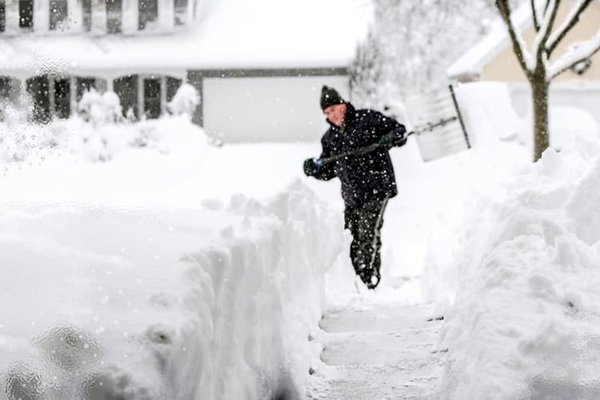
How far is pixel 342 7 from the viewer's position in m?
26.4

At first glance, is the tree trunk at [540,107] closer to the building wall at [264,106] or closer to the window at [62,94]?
the building wall at [264,106]

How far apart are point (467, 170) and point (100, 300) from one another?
1766 cm

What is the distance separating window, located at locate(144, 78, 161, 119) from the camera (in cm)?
2470

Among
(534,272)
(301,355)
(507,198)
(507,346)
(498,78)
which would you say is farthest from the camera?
(498,78)

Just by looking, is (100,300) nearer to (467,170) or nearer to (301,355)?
(301,355)

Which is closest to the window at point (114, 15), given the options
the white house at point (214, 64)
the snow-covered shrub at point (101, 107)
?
the white house at point (214, 64)

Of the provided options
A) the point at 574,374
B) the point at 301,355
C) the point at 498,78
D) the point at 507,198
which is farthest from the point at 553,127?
the point at 574,374

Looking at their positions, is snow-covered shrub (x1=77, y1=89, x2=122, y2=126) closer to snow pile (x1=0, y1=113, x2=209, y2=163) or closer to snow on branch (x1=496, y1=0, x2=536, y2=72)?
snow pile (x1=0, y1=113, x2=209, y2=163)

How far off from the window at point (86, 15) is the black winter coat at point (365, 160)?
15516 millimetres

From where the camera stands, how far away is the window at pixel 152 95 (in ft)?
81.0

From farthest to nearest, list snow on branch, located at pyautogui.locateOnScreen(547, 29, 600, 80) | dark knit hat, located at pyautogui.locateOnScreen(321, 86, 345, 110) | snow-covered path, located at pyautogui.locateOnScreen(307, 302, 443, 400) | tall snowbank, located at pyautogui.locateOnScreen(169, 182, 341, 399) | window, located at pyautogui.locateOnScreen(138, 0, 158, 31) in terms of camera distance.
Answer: window, located at pyautogui.locateOnScreen(138, 0, 158, 31) < snow on branch, located at pyautogui.locateOnScreen(547, 29, 600, 80) < dark knit hat, located at pyautogui.locateOnScreen(321, 86, 345, 110) < snow-covered path, located at pyautogui.locateOnScreen(307, 302, 443, 400) < tall snowbank, located at pyautogui.locateOnScreen(169, 182, 341, 399)

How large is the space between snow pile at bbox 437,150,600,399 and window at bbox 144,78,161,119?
18.7m

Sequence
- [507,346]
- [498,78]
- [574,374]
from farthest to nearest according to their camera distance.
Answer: [498,78], [507,346], [574,374]

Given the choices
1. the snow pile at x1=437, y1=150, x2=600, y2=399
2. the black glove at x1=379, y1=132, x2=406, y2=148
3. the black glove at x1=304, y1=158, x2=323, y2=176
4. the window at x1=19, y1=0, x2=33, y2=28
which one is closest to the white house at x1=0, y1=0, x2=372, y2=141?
the window at x1=19, y1=0, x2=33, y2=28
